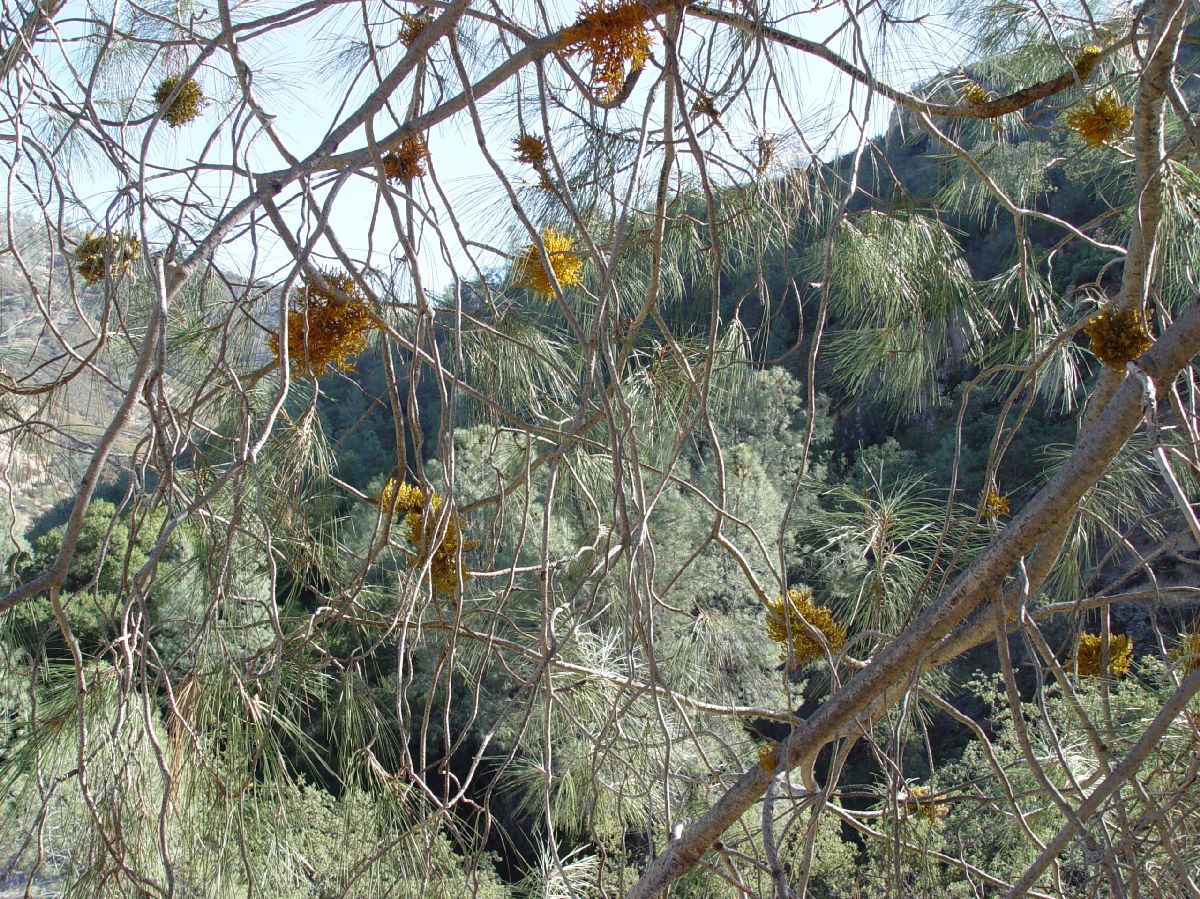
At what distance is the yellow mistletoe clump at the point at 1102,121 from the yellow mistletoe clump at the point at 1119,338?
0.40 m

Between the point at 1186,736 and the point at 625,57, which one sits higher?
the point at 625,57

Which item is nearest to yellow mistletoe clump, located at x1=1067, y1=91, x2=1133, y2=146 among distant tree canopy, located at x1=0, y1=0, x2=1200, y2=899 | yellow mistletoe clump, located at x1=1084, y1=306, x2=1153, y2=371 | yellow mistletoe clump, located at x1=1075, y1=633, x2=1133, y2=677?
distant tree canopy, located at x1=0, y1=0, x2=1200, y2=899

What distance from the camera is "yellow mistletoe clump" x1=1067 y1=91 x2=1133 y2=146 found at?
3.11ft

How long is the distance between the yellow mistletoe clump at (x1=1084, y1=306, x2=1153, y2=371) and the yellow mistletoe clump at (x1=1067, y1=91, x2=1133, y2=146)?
40 centimetres

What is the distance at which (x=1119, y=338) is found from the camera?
2.11 ft

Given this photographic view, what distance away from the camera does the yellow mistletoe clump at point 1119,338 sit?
2.11 ft

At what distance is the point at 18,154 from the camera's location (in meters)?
0.60

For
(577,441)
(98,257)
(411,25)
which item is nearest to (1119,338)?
(577,441)

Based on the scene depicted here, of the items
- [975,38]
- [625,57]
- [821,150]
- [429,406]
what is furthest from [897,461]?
[625,57]

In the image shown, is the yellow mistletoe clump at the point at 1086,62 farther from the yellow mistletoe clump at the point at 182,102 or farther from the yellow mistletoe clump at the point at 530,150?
the yellow mistletoe clump at the point at 182,102

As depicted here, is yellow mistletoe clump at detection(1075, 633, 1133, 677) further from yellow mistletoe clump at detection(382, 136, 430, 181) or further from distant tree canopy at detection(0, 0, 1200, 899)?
yellow mistletoe clump at detection(382, 136, 430, 181)

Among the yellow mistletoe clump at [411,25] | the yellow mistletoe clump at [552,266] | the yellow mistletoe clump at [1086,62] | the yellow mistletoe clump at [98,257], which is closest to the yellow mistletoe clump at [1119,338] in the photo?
the yellow mistletoe clump at [1086,62]

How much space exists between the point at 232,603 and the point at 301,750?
19cm

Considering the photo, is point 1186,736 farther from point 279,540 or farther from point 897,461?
point 897,461
